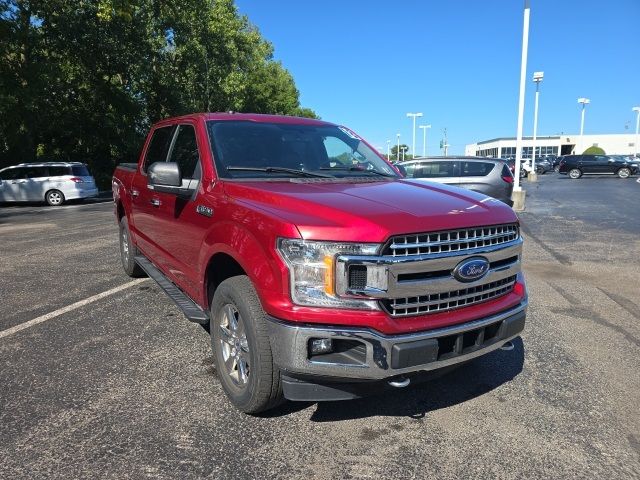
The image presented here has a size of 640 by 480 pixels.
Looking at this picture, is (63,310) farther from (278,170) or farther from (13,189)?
(13,189)

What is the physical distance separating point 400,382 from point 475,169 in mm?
11784

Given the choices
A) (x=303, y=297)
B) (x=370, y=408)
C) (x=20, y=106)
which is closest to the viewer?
(x=303, y=297)

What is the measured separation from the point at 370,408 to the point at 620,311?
364cm

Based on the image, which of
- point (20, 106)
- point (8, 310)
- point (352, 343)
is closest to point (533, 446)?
point (352, 343)

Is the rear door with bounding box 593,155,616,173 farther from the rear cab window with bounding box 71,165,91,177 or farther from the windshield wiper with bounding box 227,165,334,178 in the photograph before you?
the windshield wiper with bounding box 227,165,334,178

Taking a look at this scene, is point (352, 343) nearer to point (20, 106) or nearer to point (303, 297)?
point (303, 297)

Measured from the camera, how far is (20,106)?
20.6 metres

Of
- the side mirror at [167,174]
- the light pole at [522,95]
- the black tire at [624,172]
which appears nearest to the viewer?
the side mirror at [167,174]

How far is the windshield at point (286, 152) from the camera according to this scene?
3.80m

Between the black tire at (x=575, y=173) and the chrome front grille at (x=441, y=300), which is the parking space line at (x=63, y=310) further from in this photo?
the black tire at (x=575, y=173)

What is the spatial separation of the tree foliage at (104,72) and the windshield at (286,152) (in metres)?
18.0

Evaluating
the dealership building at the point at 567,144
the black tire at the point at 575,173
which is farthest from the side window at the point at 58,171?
the dealership building at the point at 567,144

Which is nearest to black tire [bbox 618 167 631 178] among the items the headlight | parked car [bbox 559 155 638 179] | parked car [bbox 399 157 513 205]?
parked car [bbox 559 155 638 179]

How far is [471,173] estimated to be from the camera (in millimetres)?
13562
